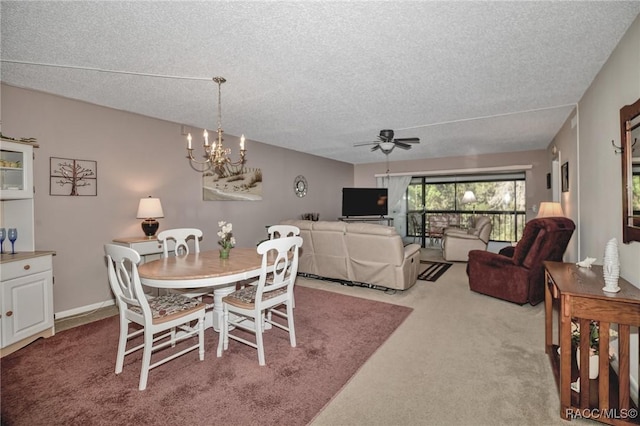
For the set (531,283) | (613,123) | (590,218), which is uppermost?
(613,123)

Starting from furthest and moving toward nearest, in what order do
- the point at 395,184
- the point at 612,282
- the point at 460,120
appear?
1. the point at 395,184
2. the point at 460,120
3. the point at 612,282

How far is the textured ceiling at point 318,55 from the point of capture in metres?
1.86

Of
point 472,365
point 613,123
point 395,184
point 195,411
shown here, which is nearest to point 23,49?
point 195,411

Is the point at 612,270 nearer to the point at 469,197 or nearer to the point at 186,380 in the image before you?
the point at 186,380

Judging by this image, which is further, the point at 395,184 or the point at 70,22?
the point at 395,184

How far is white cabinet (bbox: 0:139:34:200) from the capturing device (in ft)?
9.01

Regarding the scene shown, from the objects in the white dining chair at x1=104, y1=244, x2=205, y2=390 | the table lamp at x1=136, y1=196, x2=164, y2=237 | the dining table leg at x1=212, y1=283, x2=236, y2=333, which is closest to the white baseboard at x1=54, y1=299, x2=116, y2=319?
the table lamp at x1=136, y1=196, x2=164, y2=237

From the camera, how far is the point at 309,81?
2.94 meters

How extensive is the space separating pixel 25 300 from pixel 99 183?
5.17 feet

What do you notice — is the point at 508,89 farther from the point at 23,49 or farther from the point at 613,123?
the point at 23,49

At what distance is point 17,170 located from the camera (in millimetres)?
2832

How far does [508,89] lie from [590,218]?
158cm

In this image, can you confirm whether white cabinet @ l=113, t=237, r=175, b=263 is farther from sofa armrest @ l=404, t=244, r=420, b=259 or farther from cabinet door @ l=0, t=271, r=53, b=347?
sofa armrest @ l=404, t=244, r=420, b=259

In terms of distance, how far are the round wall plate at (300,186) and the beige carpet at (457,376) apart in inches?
166
